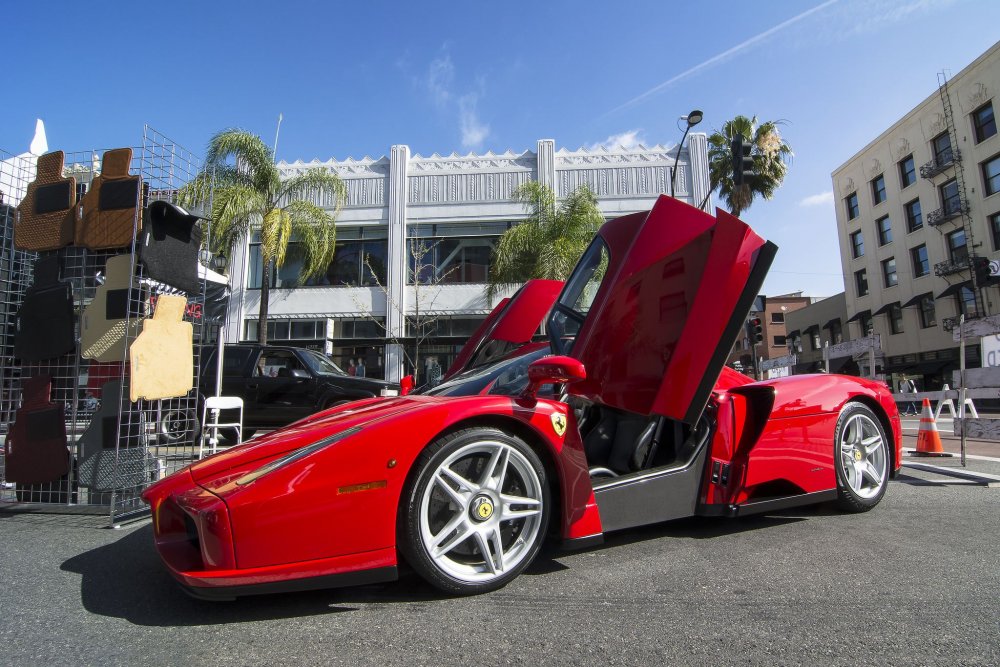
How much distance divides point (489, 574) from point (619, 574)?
2.09ft

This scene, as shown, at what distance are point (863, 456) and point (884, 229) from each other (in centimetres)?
3534

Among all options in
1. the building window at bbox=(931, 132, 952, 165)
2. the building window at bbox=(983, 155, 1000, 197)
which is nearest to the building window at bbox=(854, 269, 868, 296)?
the building window at bbox=(931, 132, 952, 165)

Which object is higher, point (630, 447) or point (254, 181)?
point (254, 181)

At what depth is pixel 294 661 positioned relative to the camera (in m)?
1.74

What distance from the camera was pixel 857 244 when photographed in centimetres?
3453

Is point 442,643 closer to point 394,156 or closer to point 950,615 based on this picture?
point 950,615

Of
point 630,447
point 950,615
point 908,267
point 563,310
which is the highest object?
point 908,267

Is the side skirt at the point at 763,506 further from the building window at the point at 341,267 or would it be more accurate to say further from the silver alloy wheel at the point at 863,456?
the building window at the point at 341,267

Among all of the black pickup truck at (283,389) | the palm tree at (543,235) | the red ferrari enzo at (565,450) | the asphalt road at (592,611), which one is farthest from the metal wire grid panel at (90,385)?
the palm tree at (543,235)

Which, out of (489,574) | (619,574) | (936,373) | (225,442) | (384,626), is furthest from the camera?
(936,373)

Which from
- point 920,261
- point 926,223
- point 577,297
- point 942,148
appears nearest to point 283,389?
point 577,297

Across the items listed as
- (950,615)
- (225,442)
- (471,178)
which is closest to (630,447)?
(950,615)

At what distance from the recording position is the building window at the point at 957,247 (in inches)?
1028

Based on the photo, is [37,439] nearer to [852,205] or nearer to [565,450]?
[565,450]
